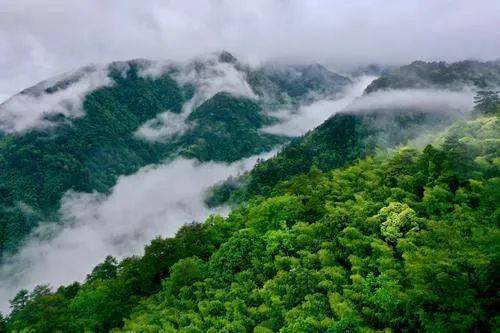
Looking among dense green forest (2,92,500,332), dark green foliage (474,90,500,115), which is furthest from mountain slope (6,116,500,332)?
dark green foliage (474,90,500,115)

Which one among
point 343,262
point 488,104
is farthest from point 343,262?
point 488,104

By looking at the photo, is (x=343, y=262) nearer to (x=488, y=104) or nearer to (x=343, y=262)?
(x=343, y=262)

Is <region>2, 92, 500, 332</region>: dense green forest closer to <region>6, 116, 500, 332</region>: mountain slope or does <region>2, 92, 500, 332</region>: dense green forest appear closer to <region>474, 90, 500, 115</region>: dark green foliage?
<region>6, 116, 500, 332</region>: mountain slope

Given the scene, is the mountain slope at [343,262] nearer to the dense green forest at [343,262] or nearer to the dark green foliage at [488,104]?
the dense green forest at [343,262]

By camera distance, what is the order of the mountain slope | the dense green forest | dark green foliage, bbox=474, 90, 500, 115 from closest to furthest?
the dense green forest, the mountain slope, dark green foliage, bbox=474, 90, 500, 115

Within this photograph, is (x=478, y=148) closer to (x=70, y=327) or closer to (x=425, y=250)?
(x=425, y=250)

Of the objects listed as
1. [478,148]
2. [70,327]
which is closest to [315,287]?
[478,148]

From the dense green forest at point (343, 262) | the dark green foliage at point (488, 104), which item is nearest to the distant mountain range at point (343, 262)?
the dense green forest at point (343, 262)

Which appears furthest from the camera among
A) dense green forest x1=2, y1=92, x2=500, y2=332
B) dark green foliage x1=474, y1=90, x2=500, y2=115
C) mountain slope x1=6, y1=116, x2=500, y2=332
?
dark green foliage x1=474, y1=90, x2=500, y2=115
